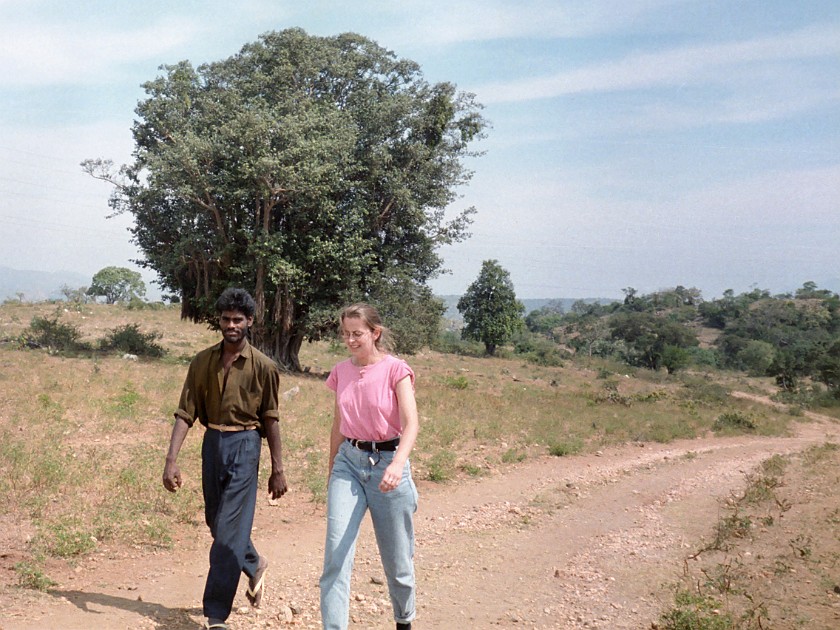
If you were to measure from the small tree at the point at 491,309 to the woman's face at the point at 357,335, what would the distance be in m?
43.7

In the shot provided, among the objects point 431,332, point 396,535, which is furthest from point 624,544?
point 431,332

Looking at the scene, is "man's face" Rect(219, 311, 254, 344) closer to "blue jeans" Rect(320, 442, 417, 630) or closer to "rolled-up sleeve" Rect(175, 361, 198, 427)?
"rolled-up sleeve" Rect(175, 361, 198, 427)

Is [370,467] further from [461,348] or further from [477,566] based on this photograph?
[461,348]

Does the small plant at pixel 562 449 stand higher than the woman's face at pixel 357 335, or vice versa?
the woman's face at pixel 357 335

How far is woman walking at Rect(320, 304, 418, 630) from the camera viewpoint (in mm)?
3908

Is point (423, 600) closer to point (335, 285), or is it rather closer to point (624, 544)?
point (624, 544)

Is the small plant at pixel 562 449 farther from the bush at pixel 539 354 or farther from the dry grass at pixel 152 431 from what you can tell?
the bush at pixel 539 354

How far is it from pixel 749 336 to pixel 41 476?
6476 cm

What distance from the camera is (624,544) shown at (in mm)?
7500

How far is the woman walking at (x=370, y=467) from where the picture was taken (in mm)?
3908

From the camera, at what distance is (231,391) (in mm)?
4508

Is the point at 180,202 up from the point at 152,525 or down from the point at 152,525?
up

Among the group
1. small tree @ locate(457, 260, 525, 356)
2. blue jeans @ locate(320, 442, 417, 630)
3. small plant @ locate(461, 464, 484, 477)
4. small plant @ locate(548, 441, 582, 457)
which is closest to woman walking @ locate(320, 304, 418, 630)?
blue jeans @ locate(320, 442, 417, 630)

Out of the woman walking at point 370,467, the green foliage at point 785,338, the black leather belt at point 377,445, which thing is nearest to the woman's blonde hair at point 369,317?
the woman walking at point 370,467
